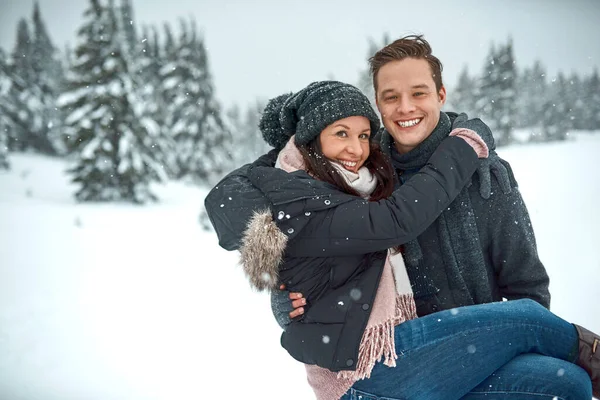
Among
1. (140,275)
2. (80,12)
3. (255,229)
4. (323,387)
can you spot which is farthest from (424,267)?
(80,12)

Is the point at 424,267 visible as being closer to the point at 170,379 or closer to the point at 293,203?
the point at 293,203

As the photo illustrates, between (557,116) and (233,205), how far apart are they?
162 ft

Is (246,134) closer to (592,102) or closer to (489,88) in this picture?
(489,88)

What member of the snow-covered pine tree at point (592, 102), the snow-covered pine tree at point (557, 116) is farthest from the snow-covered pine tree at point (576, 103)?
the snow-covered pine tree at point (557, 116)

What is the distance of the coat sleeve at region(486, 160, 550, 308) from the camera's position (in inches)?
98.4

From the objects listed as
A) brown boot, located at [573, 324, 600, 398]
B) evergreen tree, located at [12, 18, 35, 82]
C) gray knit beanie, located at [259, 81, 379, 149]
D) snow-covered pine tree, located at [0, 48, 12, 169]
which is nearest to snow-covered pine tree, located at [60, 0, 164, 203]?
snow-covered pine tree, located at [0, 48, 12, 169]

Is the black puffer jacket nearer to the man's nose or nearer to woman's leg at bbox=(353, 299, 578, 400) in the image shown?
woman's leg at bbox=(353, 299, 578, 400)

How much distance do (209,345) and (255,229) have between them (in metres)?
4.01

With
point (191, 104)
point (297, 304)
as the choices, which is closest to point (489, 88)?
point (191, 104)

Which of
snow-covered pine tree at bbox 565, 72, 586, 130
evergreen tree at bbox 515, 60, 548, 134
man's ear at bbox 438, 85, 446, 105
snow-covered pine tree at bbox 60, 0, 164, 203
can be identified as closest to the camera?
man's ear at bbox 438, 85, 446, 105

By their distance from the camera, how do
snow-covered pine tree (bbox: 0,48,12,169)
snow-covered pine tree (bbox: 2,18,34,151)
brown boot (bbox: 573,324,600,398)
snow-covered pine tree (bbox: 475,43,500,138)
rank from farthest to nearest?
snow-covered pine tree (bbox: 475,43,500,138), snow-covered pine tree (bbox: 2,18,34,151), snow-covered pine tree (bbox: 0,48,12,169), brown boot (bbox: 573,324,600,398)

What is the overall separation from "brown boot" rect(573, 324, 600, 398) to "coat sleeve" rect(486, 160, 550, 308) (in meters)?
0.50

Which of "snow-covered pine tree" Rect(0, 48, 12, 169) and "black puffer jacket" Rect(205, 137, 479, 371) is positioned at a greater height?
"snow-covered pine tree" Rect(0, 48, 12, 169)

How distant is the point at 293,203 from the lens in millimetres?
2121
